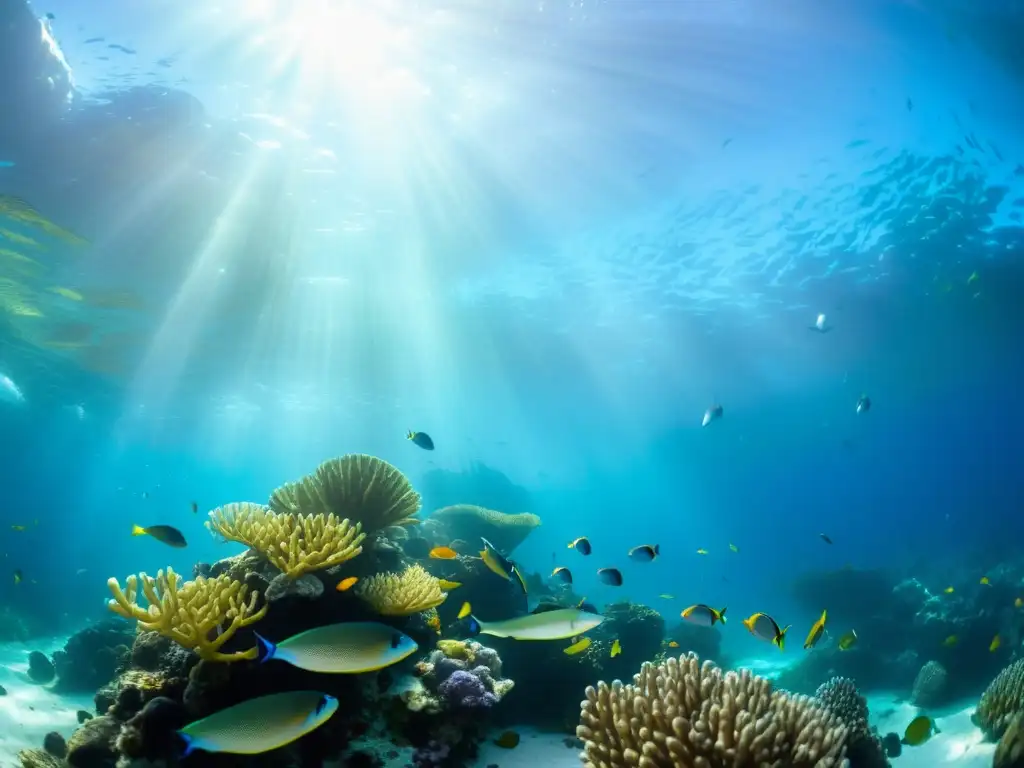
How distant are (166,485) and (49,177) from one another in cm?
8820

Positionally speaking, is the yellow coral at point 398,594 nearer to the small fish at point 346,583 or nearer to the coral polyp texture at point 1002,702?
the small fish at point 346,583

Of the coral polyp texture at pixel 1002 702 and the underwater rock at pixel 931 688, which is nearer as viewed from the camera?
the coral polyp texture at pixel 1002 702

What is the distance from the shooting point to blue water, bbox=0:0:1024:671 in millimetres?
14117

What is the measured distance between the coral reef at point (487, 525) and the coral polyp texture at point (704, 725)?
390 inches

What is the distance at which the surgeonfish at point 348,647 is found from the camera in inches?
127

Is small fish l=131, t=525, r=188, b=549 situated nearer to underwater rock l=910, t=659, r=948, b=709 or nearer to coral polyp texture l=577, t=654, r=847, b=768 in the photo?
coral polyp texture l=577, t=654, r=847, b=768

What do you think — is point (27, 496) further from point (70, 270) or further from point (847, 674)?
point (847, 674)

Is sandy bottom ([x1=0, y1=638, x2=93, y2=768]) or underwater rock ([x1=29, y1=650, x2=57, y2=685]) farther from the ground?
underwater rock ([x1=29, y1=650, x2=57, y2=685])

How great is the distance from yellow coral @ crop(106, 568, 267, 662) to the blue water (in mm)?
13841

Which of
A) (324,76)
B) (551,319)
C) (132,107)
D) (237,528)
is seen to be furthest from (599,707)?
(551,319)

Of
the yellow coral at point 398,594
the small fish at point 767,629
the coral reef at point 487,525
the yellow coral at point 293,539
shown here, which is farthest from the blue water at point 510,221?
the small fish at point 767,629

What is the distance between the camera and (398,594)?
17.3 ft

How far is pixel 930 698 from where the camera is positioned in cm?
1199

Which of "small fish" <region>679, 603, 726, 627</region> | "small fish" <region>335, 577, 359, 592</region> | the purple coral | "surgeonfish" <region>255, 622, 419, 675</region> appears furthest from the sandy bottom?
"small fish" <region>679, 603, 726, 627</region>
